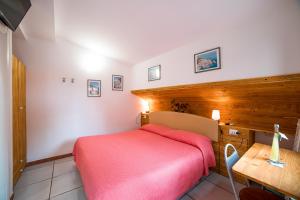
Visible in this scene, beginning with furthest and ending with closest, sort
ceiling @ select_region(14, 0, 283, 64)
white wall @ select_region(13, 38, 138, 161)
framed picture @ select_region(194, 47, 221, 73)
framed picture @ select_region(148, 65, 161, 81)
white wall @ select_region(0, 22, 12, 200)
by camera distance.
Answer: framed picture @ select_region(148, 65, 161, 81) → white wall @ select_region(13, 38, 138, 161) → framed picture @ select_region(194, 47, 221, 73) → ceiling @ select_region(14, 0, 283, 64) → white wall @ select_region(0, 22, 12, 200)

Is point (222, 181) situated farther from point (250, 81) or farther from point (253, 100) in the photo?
point (250, 81)

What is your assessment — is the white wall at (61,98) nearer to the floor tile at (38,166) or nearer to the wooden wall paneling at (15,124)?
the floor tile at (38,166)

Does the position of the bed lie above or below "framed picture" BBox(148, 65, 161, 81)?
below

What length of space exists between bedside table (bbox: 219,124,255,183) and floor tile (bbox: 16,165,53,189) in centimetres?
300

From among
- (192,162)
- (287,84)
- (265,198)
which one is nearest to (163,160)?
(192,162)

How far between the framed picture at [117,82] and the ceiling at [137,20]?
1.03 metres

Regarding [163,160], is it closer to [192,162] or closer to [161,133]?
[192,162]

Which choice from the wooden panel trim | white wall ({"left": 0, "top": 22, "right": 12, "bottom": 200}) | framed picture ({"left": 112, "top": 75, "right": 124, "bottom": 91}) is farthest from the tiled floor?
framed picture ({"left": 112, "top": 75, "right": 124, "bottom": 91})

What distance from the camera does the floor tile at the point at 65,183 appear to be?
6.57 ft

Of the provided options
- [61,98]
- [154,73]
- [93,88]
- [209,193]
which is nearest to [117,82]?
[93,88]

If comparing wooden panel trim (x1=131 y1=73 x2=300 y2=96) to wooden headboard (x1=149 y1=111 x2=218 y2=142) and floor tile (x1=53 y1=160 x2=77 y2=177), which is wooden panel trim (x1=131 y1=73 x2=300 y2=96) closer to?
wooden headboard (x1=149 y1=111 x2=218 y2=142)

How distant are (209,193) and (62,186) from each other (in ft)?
7.08

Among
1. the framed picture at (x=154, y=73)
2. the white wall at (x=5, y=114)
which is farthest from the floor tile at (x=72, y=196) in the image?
the framed picture at (x=154, y=73)

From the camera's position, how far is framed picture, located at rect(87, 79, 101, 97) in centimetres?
350
